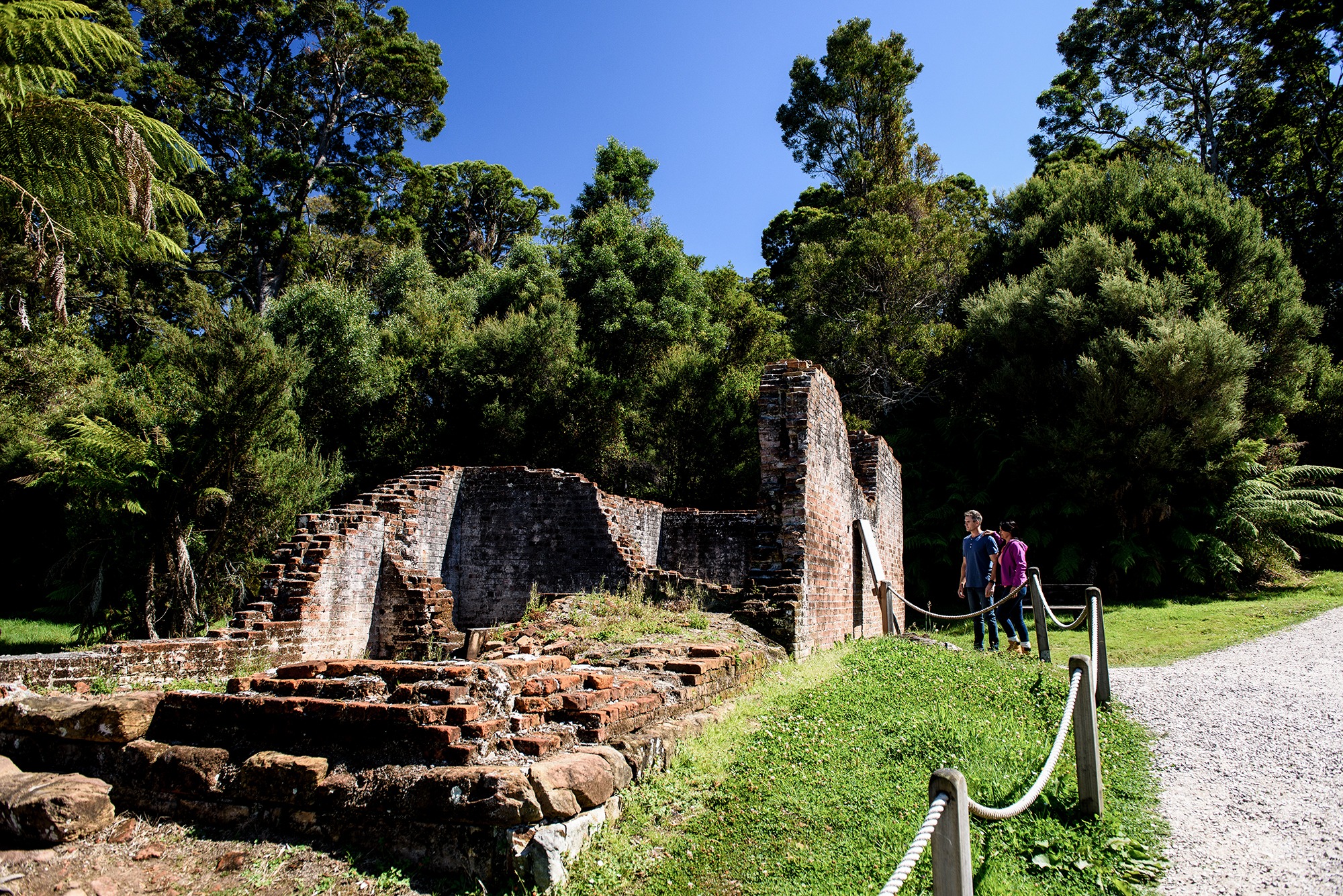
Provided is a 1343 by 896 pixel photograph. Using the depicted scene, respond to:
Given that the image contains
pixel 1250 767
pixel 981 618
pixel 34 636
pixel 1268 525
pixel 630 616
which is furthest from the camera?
pixel 1268 525

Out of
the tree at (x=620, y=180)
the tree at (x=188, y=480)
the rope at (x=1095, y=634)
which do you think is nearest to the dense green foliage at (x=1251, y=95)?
the tree at (x=620, y=180)

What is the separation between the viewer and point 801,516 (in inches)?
334

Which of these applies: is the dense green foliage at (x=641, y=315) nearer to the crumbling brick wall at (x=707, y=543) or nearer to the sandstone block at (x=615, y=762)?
the crumbling brick wall at (x=707, y=543)

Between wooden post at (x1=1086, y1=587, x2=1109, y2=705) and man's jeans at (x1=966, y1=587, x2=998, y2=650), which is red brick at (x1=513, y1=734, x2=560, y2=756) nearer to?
wooden post at (x1=1086, y1=587, x2=1109, y2=705)

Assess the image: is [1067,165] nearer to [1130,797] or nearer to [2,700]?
[1130,797]

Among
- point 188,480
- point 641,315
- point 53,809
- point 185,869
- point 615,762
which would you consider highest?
point 641,315

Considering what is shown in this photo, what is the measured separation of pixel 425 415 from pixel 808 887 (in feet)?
61.3

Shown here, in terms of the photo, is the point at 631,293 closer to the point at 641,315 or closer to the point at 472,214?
the point at 641,315

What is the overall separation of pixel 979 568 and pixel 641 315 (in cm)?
1286

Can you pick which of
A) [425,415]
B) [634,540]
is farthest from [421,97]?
[634,540]

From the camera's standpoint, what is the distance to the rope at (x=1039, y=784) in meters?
2.49

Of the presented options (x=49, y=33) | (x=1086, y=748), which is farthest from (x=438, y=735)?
(x=49, y=33)

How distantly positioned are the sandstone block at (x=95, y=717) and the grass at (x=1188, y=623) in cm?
949

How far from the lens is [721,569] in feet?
49.9
